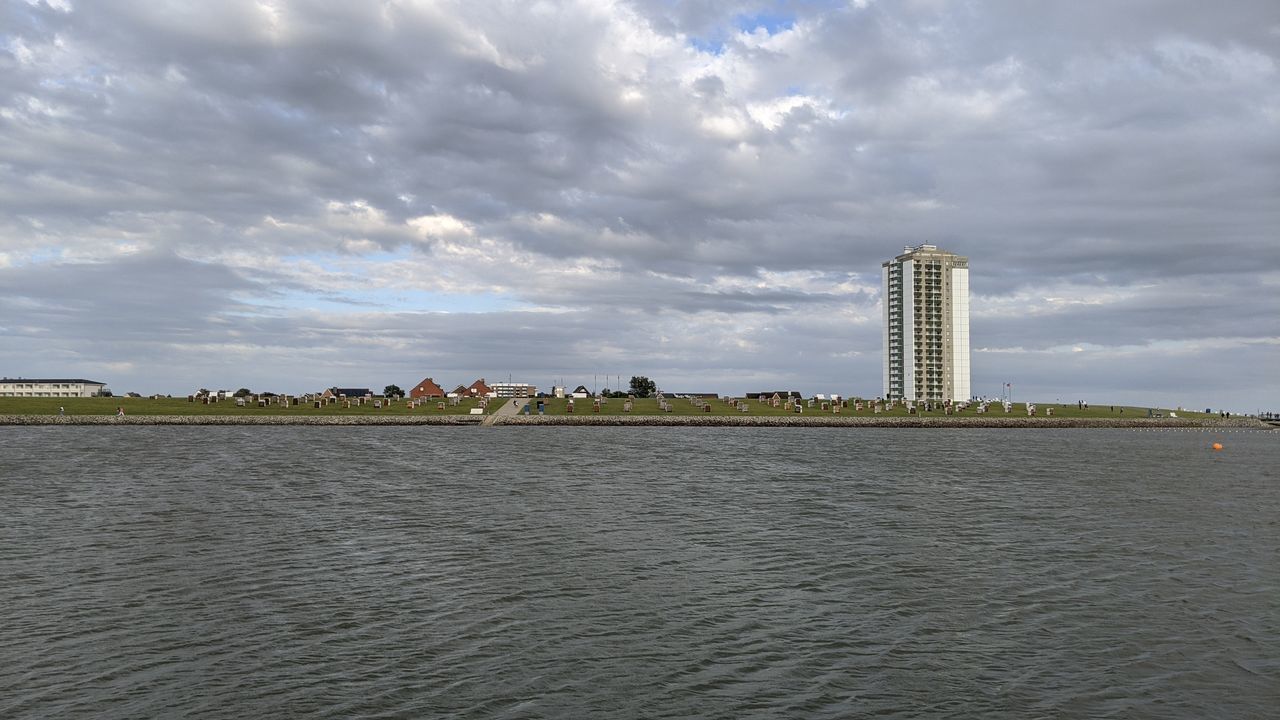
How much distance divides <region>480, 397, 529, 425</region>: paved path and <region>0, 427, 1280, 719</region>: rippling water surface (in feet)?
310

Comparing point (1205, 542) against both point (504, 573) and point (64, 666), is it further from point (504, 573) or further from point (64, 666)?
point (64, 666)

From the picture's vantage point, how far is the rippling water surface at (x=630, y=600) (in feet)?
56.1

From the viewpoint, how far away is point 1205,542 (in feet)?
118

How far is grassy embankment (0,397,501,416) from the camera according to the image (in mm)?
157250

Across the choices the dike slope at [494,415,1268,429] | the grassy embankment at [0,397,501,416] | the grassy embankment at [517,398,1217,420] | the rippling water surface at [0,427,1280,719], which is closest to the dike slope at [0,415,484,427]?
the grassy embankment at [0,397,501,416]

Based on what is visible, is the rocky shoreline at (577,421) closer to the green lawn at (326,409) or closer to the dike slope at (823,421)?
the dike slope at (823,421)

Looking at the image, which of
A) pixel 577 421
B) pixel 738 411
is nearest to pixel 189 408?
pixel 577 421

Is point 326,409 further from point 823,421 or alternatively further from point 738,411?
point 823,421

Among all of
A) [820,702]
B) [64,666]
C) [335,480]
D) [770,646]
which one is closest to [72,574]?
[64,666]

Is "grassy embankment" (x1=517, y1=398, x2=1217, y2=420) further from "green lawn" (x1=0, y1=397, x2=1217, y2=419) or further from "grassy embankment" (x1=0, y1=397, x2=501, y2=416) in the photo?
"grassy embankment" (x1=0, y1=397, x2=501, y2=416)

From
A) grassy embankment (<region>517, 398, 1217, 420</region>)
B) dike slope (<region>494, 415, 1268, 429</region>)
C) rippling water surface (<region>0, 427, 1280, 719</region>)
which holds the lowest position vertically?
rippling water surface (<region>0, 427, 1280, 719</region>)

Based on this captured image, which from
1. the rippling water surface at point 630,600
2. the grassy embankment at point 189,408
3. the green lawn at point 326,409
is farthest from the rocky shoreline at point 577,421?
the rippling water surface at point 630,600

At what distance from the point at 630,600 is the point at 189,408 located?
164715 mm

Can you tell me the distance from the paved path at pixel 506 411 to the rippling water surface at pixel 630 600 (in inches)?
3722
